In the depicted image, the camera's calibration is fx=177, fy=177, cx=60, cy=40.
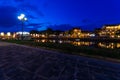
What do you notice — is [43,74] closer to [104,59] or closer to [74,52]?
[104,59]

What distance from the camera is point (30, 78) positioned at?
798 centimetres

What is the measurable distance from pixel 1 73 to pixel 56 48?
41.3ft

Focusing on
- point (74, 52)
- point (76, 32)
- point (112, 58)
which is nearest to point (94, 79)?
point (112, 58)

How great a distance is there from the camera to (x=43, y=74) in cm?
886

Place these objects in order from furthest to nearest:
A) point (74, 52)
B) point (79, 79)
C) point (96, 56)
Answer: point (74, 52)
point (96, 56)
point (79, 79)

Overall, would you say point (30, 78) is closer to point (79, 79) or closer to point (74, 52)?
point (79, 79)

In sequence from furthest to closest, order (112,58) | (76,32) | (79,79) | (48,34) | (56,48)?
(76,32)
(48,34)
(56,48)
(112,58)
(79,79)

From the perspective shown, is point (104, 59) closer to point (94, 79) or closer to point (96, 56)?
point (96, 56)

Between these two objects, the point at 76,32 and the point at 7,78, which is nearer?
the point at 7,78

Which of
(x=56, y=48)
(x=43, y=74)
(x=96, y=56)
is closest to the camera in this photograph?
(x=43, y=74)

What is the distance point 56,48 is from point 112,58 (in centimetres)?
892

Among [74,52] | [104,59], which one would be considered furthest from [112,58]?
[74,52]

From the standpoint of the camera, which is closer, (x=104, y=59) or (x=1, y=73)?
(x=1, y=73)

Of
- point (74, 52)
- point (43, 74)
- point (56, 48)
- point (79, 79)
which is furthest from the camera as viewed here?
point (56, 48)
